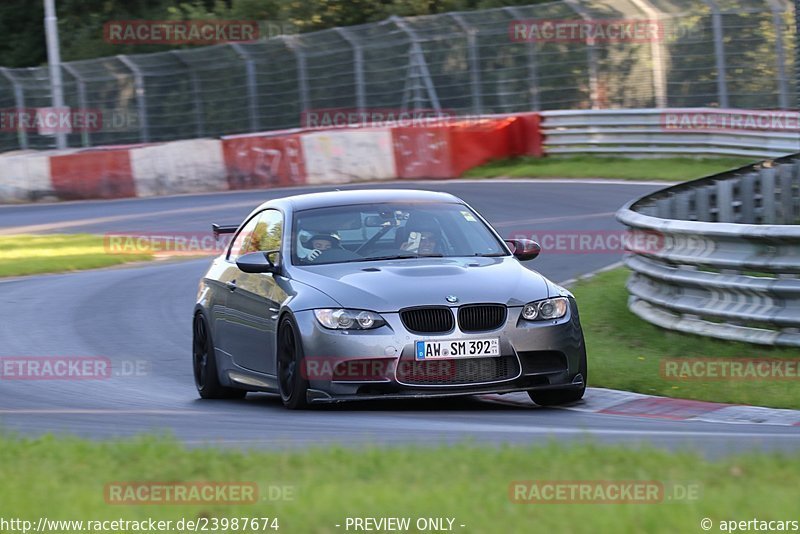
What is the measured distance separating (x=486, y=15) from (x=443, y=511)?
89.2 ft

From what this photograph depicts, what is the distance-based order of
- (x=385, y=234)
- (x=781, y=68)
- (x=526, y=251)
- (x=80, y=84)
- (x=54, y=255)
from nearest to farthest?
(x=385, y=234) → (x=526, y=251) → (x=54, y=255) → (x=781, y=68) → (x=80, y=84)

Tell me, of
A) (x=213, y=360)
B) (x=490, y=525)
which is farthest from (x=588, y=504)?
(x=213, y=360)

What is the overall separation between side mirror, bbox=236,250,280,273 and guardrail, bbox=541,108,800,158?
16.0 meters

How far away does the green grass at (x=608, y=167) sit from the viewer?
25.6m

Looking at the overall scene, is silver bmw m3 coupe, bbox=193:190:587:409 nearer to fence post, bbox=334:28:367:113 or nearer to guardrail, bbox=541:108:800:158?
guardrail, bbox=541:108:800:158

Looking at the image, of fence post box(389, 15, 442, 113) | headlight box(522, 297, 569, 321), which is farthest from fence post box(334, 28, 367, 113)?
headlight box(522, 297, 569, 321)

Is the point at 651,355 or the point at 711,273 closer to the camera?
the point at 711,273

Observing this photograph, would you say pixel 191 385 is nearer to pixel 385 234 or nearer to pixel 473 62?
pixel 385 234

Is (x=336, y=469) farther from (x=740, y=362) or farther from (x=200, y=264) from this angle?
(x=200, y=264)

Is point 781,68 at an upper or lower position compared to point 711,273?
lower

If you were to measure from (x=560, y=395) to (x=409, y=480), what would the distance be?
3.71 m

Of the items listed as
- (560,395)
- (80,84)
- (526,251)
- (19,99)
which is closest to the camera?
(560,395)

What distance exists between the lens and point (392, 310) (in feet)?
28.0

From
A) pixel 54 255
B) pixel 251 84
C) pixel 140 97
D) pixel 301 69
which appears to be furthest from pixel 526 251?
pixel 140 97
